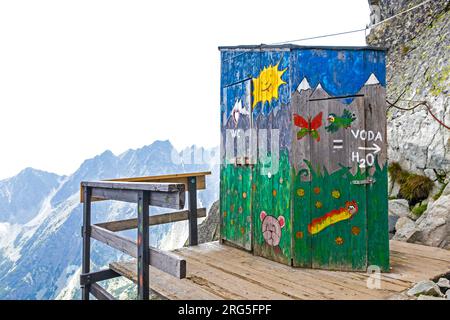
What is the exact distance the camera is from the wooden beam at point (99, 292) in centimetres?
472

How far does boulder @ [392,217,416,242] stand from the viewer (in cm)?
645

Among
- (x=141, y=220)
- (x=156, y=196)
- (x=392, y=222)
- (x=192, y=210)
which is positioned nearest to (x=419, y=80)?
(x=392, y=222)

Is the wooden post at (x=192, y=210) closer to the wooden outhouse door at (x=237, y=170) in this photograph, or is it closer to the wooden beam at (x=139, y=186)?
the wooden outhouse door at (x=237, y=170)

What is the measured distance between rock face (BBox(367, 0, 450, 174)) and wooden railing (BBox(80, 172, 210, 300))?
5087 mm

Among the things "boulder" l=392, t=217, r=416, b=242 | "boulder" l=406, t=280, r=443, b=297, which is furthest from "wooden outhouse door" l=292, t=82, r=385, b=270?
"boulder" l=392, t=217, r=416, b=242

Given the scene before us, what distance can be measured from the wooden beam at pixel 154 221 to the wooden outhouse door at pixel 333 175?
2.31 m

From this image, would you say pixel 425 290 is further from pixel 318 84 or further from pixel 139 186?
pixel 139 186

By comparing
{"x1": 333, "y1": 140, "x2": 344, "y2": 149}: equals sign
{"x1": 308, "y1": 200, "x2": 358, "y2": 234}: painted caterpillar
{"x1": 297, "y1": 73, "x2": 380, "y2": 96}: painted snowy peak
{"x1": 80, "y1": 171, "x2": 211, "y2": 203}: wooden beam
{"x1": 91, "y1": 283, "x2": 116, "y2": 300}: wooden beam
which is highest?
{"x1": 297, "y1": 73, "x2": 380, "y2": 96}: painted snowy peak

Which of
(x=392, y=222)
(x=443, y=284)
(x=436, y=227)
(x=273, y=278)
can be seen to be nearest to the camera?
(x=443, y=284)

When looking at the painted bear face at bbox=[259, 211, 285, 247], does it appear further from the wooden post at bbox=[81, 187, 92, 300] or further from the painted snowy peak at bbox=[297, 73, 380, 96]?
the wooden post at bbox=[81, 187, 92, 300]

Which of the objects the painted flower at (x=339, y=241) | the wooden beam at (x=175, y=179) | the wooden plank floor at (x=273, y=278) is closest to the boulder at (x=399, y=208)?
the wooden plank floor at (x=273, y=278)

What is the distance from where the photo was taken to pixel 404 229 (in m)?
6.71

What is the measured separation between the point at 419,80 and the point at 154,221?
780 cm
